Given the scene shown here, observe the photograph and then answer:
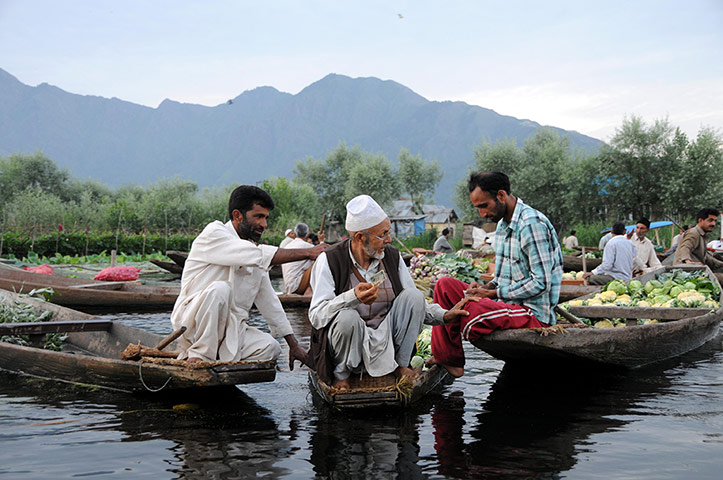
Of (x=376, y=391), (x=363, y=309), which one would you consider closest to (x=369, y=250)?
(x=363, y=309)

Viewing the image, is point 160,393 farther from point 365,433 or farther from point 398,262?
point 398,262

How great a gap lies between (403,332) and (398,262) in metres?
0.47

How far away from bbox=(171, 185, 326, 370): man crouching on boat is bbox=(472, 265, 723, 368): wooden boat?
1512mm

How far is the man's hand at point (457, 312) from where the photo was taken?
166 inches

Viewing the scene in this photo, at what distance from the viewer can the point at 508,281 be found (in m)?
4.45

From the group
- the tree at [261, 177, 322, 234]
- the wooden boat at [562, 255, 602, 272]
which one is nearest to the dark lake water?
the wooden boat at [562, 255, 602, 272]

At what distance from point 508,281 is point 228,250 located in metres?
1.97

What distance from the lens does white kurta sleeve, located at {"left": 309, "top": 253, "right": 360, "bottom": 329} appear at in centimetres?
369

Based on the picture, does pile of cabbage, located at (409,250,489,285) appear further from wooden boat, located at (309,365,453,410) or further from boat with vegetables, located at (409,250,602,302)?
wooden boat, located at (309,365,453,410)

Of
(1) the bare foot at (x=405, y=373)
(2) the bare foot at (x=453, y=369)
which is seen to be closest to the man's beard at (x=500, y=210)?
(2) the bare foot at (x=453, y=369)

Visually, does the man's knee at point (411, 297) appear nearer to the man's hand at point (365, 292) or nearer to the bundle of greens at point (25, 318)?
the man's hand at point (365, 292)

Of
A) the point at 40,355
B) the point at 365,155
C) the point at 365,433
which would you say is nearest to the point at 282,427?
the point at 365,433

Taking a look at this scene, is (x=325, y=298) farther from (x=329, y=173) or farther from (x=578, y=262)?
(x=329, y=173)

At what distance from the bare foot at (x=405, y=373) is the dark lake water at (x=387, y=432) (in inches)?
11.9
